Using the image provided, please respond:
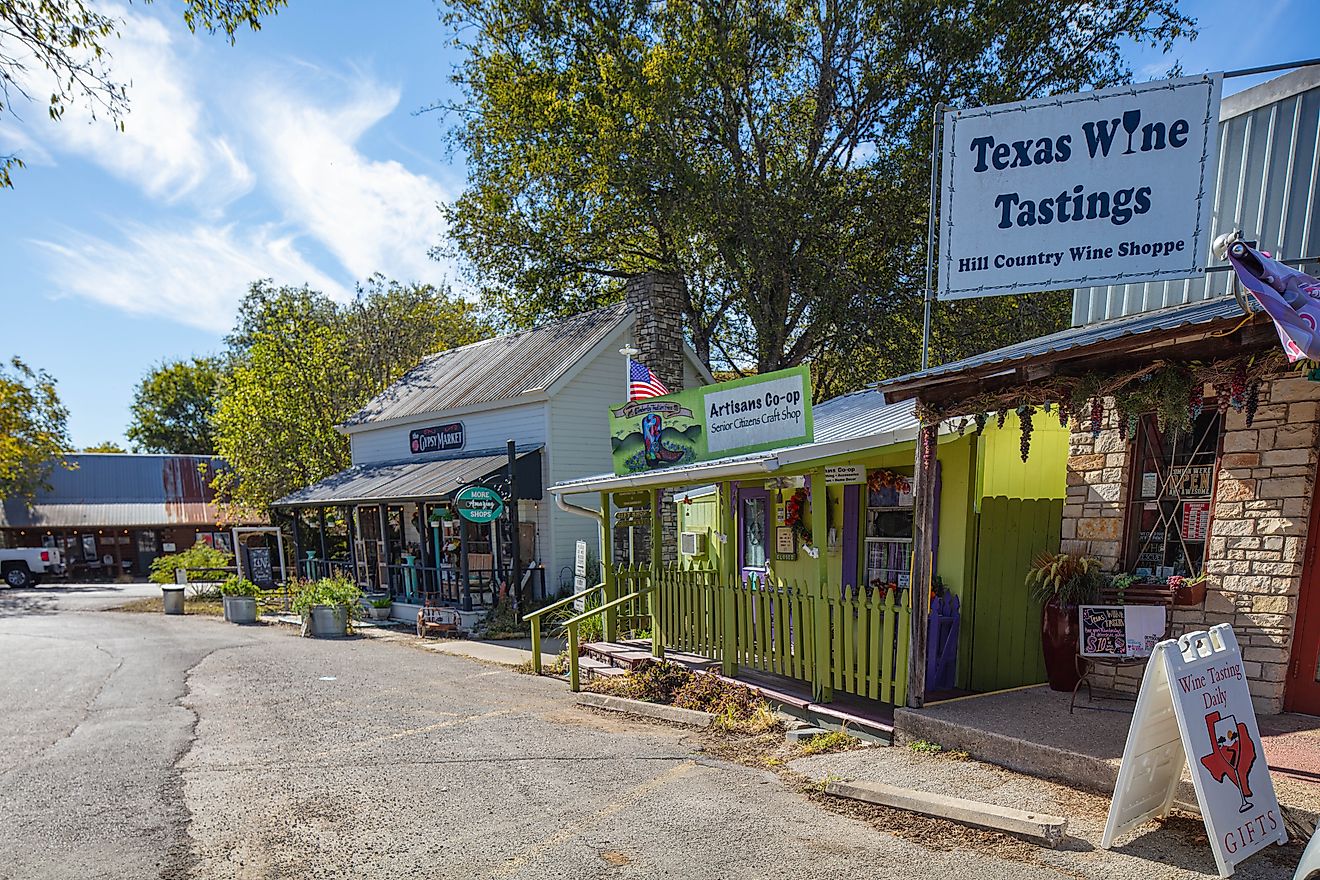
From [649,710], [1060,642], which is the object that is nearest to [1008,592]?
[1060,642]

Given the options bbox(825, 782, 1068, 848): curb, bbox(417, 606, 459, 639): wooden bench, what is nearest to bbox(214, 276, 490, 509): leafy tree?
bbox(417, 606, 459, 639): wooden bench


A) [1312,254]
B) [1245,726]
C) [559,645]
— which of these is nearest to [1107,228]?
[1312,254]

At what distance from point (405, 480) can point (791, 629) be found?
1269cm

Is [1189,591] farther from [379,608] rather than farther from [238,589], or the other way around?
[238,589]

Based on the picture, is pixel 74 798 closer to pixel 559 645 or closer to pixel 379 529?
pixel 559 645

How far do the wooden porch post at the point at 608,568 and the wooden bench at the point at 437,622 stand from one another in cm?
531

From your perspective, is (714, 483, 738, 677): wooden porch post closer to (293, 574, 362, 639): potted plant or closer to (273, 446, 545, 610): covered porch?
(273, 446, 545, 610): covered porch

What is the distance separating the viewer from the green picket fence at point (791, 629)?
6.96m

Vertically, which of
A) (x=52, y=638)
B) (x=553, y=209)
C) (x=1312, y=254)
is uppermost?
(x=553, y=209)

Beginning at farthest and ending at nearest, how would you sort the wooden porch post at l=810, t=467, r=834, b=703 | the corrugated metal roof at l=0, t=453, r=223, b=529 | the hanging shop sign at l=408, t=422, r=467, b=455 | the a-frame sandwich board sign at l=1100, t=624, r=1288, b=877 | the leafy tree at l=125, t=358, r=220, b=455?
the leafy tree at l=125, t=358, r=220, b=455
the corrugated metal roof at l=0, t=453, r=223, b=529
the hanging shop sign at l=408, t=422, r=467, b=455
the wooden porch post at l=810, t=467, r=834, b=703
the a-frame sandwich board sign at l=1100, t=624, r=1288, b=877

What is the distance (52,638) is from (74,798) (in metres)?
12.2

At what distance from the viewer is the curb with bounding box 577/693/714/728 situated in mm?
8070

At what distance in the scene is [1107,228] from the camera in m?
5.75

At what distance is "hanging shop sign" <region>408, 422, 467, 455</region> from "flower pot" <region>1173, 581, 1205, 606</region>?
15.4 m
